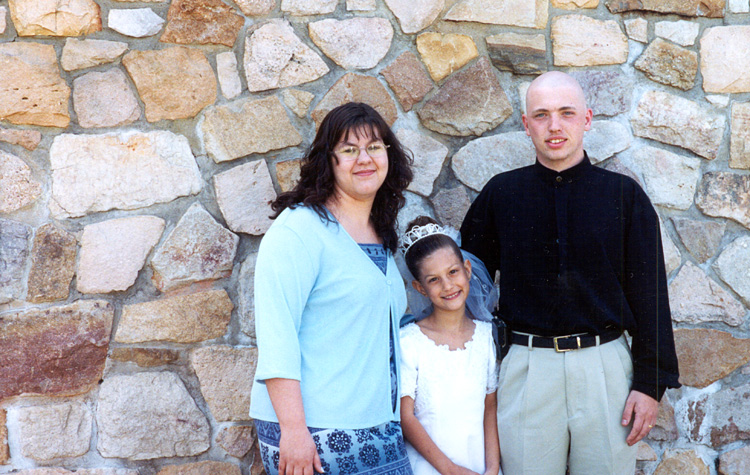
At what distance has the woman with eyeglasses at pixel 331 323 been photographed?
5.24 feet

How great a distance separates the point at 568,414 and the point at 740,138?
138 centimetres

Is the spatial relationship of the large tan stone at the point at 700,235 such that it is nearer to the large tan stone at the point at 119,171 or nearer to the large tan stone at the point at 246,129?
the large tan stone at the point at 246,129

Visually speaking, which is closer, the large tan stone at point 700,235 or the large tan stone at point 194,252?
the large tan stone at point 194,252

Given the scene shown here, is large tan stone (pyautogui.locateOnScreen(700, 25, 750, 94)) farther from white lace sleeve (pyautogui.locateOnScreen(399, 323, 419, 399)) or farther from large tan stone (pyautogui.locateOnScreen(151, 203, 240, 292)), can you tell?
large tan stone (pyautogui.locateOnScreen(151, 203, 240, 292))

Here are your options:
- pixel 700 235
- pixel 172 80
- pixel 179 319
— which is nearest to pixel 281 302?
pixel 179 319

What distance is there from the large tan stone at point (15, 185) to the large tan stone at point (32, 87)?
0.14 metres

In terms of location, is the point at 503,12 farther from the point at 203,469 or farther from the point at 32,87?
the point at 203,469

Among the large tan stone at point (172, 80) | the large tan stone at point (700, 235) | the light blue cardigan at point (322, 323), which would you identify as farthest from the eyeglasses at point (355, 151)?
the large tan stone at point (700, 235)

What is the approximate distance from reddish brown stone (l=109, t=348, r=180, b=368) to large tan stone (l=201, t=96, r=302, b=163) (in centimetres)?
70

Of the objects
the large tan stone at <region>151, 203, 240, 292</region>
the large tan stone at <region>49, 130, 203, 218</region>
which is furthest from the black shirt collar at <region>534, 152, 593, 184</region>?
the large tan stone at <region>49, 130, 203, 218</region>

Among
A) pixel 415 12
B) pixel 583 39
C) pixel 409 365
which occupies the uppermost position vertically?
pixel 415 12

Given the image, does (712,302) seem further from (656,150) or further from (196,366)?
(196,366)

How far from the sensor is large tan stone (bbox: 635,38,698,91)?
2.44 meters

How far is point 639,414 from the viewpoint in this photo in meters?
1.89
